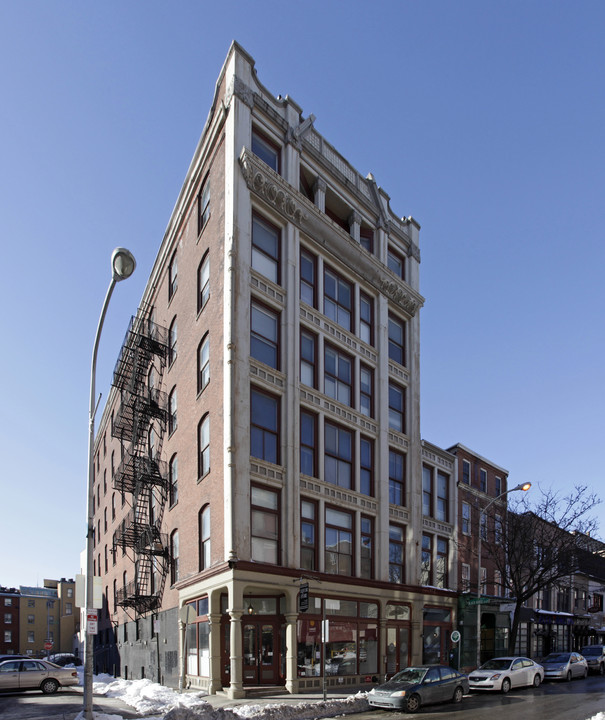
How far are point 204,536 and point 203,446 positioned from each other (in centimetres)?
349

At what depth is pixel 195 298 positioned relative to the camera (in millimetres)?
28734

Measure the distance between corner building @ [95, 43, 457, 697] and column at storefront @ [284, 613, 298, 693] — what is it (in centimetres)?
5

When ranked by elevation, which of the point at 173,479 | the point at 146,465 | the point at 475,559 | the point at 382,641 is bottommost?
the point at 382,641

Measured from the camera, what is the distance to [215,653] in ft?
73.9

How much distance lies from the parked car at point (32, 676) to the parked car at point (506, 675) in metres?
17.4

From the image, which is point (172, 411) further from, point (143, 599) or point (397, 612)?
point (397, 612)

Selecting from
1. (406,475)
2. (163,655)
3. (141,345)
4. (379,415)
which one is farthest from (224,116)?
(163,655)

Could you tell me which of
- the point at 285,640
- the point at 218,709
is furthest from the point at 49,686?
the point at 218,709

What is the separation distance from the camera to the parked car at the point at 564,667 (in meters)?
30.5

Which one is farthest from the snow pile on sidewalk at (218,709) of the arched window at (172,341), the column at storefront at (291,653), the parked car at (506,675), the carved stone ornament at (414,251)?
the carved stone ornament at (414,251)

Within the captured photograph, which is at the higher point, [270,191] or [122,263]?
[270,191]

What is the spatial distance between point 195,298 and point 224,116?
301 inches

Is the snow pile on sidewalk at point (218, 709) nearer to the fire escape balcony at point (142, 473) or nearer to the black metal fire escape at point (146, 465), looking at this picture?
the black metal fire escape at point (146, 465)

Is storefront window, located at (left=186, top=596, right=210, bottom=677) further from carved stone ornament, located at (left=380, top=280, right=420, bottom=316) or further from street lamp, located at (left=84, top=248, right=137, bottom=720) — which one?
carved stone ornament, located at (left=380, top=280, right=420, bottom=316)
